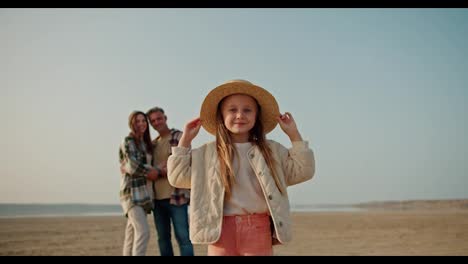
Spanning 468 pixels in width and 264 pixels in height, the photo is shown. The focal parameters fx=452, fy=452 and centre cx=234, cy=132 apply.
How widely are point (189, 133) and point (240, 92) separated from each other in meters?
0.45

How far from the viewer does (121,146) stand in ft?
17.2

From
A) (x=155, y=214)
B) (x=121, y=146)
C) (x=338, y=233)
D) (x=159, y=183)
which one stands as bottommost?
(x=338, y=233)

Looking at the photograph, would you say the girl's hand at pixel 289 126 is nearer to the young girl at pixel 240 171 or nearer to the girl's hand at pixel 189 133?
the young girl at pixel 240 171

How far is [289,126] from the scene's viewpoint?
3.15 m

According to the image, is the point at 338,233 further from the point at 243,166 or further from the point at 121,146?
the point at 243,166

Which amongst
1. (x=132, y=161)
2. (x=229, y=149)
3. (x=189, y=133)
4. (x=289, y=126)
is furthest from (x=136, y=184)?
(x=289, y=126)

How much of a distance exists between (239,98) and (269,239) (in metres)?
0.98

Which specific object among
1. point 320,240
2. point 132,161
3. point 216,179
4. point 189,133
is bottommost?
point 320,240

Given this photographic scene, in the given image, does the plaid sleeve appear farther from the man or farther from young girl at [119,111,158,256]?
the man

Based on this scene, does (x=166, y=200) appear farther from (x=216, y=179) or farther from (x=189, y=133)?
(x=216, y=179)

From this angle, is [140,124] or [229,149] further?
[140,124]

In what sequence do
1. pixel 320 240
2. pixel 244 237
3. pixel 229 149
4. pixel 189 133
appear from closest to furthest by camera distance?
1. pixel 244 237
2. pixel 229 149
3. pixel 189 133
4. pixel 320 240

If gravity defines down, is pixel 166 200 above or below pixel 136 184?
below
